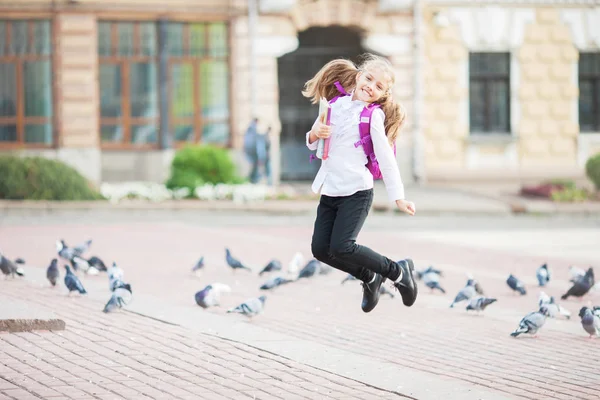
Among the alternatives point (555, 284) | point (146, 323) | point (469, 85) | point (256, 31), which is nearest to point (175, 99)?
point (256, 31)

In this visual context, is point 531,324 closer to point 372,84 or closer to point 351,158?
point 351,158

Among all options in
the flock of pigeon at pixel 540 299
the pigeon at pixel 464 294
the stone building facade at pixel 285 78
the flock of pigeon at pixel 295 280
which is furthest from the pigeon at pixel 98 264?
the stone building facade at pixel 285 78

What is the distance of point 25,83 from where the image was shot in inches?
1023

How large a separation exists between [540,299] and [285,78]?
18854 millimetres

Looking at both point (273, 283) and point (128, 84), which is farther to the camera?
point (128, 84)

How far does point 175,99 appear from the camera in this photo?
26.6 m

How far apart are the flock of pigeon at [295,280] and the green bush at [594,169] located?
13367 millimetres

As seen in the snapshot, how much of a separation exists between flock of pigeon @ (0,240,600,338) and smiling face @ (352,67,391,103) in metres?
1.90

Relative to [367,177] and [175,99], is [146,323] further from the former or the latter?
[175,99]

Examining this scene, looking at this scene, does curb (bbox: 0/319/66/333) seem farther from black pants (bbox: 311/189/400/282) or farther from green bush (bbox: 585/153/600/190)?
green bush (bbox: 585/153/600/190)

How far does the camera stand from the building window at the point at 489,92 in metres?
27.7

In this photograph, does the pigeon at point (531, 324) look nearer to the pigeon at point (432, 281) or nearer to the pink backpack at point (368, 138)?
the pink backpack at point (368, 138)

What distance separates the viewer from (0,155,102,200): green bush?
21.5 meters

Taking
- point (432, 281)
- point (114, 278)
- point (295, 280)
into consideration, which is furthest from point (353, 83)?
point (295, 280)
